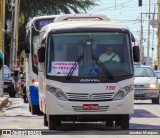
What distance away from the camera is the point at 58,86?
16.8 metres

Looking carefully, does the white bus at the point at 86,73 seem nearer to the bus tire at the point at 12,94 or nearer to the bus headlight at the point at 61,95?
the bus headlight at the point at 61,95

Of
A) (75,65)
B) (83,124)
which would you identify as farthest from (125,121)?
(83,124)

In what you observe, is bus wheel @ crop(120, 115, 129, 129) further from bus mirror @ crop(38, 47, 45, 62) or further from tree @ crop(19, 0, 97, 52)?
tree @ crop(19, 0, 97, 52)

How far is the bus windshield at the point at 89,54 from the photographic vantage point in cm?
1700

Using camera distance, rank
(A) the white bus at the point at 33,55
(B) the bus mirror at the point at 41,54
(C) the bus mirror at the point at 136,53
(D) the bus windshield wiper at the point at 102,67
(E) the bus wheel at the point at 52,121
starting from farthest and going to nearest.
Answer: (A) the white bus at the point at 33,55 < (C) the bus mirror at the point at 136,53 < (B) the bus mirror at the point at 41,54 < (E) the bus wheel at the point at 52,121 < (D) the bus windshield wiper at the point at 102,67

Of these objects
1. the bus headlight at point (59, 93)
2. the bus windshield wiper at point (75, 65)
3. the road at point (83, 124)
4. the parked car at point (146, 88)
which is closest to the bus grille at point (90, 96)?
the bus headlight at point (59, 93)

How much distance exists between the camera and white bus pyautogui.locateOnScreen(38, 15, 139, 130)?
55.0ft

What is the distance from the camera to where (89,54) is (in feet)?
56.3

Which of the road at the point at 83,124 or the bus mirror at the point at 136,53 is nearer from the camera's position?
the road at the point at 83,124

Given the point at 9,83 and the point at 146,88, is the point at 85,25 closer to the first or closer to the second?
the point at 146,88

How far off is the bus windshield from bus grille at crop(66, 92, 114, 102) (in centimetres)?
49

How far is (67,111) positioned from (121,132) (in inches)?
54.4

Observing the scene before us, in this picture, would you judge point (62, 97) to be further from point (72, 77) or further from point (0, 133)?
point (0, 133)

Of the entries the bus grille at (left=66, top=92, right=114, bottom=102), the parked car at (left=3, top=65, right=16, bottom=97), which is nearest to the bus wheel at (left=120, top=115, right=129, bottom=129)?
the bus grille at (left=66, top=92, right=114, bottom=102)
